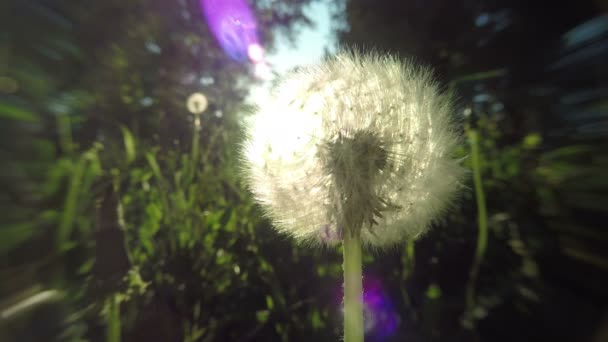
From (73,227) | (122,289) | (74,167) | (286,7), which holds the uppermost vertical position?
(286,7)

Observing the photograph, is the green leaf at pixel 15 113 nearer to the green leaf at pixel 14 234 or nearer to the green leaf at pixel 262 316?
the green leaf at pixel 14 234

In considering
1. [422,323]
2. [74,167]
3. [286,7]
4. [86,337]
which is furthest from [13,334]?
[286,7]

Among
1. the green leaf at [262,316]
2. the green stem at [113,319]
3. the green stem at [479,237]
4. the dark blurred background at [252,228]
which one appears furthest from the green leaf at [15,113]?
the green stem at [479,237]

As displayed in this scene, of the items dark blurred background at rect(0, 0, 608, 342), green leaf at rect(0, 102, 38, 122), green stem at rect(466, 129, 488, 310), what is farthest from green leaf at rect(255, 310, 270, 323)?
green leaf at rect(0, 102, 38, 122)

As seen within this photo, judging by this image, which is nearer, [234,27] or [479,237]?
[479,237]

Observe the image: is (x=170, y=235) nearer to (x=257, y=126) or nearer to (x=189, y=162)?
(x=189, y=162)

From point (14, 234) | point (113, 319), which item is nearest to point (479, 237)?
point (113, 319)

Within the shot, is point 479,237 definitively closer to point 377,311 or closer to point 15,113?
point 377,311

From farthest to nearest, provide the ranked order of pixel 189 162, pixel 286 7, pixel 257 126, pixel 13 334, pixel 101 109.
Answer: pixel 286 7 < pixel 101 109 < pixel 189 162 < pixel 257 126 < pixel 13 334
